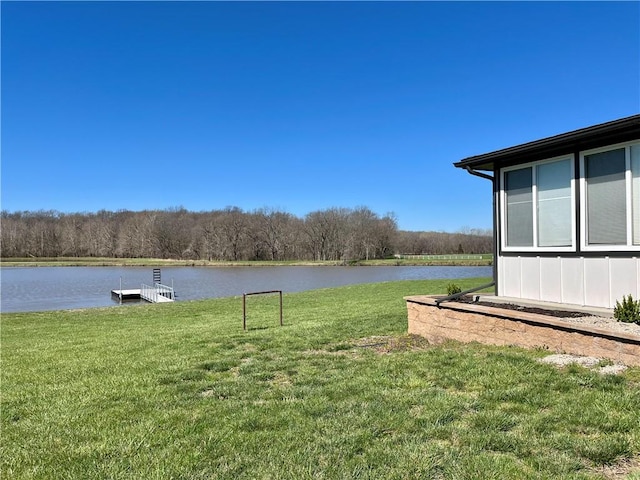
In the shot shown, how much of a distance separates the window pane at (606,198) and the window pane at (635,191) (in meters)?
0.10

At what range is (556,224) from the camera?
596 cm

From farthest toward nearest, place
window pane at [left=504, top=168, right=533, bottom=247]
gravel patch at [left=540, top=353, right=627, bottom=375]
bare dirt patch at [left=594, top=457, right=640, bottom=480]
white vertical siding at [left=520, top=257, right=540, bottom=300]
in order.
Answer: window pane at [left=504, top=168, right=533, bottom=247], white vertical siding at [left=520, top=257, right=540, bottom=300], gravel patch at [left=540, top=353, right=627, bottom=375], bare dirt patch at [left=594, top=457, right=640, bottom=480]

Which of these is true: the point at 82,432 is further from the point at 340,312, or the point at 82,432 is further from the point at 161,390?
the point at 340,312

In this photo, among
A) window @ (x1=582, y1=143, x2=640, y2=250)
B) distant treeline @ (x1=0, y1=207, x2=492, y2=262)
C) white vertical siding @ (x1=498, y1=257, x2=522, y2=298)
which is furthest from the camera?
distant treeline @ (x1=0, y1=207, x2=492, y2=262)

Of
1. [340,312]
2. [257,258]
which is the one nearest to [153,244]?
[257,258]

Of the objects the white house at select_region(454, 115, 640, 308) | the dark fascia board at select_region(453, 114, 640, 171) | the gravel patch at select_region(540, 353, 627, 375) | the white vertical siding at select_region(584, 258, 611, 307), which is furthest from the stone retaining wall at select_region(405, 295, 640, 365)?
the dark fascia board at select_region(453, 114, 640, 171)

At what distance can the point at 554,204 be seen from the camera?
598 centimetres

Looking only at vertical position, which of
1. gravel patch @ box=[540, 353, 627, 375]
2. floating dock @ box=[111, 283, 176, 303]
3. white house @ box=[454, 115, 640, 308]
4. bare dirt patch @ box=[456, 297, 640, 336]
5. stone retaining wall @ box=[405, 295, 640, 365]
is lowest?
floating dock @ box=[111, 283, 176, 303]

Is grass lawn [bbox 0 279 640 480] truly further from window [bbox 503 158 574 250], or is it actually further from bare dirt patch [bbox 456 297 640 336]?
window [bbox 503 158 574 250]

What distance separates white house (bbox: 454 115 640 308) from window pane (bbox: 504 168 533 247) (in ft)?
0.05

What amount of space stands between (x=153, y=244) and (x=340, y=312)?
73950mm

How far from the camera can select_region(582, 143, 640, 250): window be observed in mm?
5070

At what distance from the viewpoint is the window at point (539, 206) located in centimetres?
584

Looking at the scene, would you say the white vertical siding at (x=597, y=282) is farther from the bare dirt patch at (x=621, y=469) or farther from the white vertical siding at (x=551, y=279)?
the bare dirt patch at (x=621, y=469)
